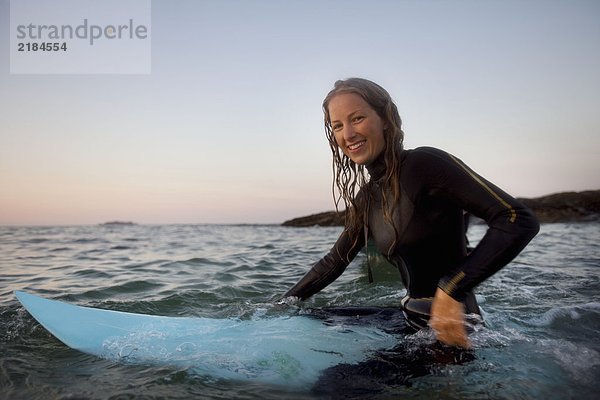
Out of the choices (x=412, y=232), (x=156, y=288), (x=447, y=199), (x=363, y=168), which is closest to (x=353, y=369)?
(x=412, y=232)

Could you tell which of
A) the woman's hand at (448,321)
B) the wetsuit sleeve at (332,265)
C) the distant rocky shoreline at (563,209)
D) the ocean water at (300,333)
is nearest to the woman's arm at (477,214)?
the woman's hand at (448,321)

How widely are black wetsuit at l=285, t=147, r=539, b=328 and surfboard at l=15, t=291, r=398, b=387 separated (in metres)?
0.49

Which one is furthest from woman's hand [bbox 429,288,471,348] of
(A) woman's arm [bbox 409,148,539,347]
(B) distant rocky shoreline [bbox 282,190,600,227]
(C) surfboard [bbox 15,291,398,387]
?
(B) distant rocky shoreline [bbox 282,190,600,227]

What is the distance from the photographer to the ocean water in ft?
6.94

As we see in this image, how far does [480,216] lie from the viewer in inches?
86.7

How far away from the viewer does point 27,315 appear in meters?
3.66

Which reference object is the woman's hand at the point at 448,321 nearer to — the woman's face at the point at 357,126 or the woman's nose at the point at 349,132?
the woman's face at the point at 357,126

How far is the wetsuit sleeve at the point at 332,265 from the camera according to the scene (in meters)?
3.08

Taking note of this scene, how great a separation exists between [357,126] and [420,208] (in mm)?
627

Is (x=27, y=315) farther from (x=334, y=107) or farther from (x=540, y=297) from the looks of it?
(x=540, y=297)

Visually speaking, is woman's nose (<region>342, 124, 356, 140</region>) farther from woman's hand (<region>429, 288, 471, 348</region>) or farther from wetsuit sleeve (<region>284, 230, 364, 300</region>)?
woman's hand (<region>429, 288, 471, 348</region>)

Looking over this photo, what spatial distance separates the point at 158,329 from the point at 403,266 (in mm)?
1754

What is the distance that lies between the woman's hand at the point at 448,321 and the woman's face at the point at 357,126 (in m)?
0.93

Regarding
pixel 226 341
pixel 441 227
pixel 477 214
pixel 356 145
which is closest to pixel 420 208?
pixel 441 227
